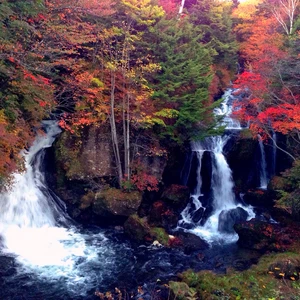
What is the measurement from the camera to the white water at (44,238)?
10617 millimetres

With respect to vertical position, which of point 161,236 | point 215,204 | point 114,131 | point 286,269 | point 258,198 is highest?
point 114,131

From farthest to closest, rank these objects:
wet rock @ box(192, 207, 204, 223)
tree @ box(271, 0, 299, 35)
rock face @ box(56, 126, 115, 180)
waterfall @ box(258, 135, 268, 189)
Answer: tree @ box(271, 0, 299, 35) < waterfall @ box(258, 135, 268, 189) < wet rock @ box(192, 207, 204, 223) < rock face @ box(56, 126, 115, 180)

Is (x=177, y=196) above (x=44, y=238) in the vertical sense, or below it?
above

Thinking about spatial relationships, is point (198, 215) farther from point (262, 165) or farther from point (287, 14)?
point (287, 14)

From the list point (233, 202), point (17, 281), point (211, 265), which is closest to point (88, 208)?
point (17, 281)

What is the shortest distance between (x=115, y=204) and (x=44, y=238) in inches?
128

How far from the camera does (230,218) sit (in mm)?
15039

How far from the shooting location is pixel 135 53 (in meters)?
15.1

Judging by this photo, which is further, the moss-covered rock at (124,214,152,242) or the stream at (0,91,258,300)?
the moss-covered rock at (124,214,152,242)

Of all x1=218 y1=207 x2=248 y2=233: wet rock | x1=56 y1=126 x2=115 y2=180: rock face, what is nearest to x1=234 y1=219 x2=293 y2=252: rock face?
x1=218 y1=207 x2=248 y2=233: wet rock

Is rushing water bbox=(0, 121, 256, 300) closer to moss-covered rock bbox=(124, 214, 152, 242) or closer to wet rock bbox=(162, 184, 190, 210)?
moss-covered rock bbox=(124, 214, 152, 242)

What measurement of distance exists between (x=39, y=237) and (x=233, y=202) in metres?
9.57

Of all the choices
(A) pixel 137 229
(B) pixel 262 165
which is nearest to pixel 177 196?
(A) pixel 137 229

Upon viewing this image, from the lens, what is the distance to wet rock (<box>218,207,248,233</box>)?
48.1ft
